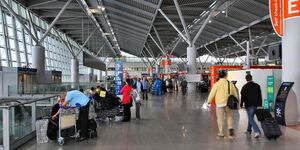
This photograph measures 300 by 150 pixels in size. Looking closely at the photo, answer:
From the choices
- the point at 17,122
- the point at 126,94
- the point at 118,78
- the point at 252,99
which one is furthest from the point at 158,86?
the point at 17,122

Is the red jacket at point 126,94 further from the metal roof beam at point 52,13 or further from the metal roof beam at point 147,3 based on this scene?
the metal roof beam at point 52,13

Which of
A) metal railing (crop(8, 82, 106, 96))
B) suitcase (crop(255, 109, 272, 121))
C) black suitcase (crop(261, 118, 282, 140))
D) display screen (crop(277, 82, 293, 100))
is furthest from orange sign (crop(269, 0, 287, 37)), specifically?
metal railing (crop(8, 82, 106, 96))

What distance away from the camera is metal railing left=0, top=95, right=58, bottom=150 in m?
5.51

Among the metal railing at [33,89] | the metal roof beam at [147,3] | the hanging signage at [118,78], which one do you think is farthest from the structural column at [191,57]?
the metal railing at [33,89]

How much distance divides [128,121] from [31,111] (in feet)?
11.7

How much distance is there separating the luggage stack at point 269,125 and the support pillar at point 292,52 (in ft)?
8.38

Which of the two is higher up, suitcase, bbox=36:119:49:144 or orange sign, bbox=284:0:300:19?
orange sign, bbox=284:0:300:19

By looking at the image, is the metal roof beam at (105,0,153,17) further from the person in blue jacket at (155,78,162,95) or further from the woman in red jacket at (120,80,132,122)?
the woman in red jacket at (120,80,132,122)

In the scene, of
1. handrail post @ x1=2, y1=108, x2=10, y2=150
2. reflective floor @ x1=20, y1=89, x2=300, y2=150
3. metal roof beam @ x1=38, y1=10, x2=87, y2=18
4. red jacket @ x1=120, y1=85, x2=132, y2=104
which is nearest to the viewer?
handrail post @ x1=2, y1=108, x2=10, y2=150

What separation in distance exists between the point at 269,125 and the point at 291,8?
4.34 meters

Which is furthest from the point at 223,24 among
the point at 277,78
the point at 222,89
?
the point at 222,89

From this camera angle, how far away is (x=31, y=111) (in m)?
6.96

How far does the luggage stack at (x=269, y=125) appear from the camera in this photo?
6.29 m

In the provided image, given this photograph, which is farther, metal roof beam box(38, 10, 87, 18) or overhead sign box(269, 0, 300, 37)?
metal roof beam box(38, 10, 87, 18)
